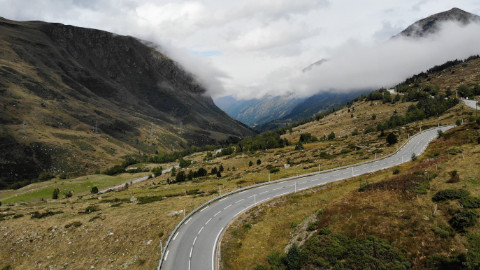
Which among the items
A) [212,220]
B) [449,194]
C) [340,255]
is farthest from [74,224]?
[449,194]

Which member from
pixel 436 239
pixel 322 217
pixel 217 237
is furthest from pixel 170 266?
pixel 436 239

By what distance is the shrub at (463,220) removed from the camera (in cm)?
1973

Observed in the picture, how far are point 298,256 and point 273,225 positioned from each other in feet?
31.3

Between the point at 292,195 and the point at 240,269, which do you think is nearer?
the point at 240,269

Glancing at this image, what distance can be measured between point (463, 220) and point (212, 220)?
86.3 ft

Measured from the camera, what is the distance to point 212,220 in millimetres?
35219

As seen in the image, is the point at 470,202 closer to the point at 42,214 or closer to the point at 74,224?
the point at 74,224

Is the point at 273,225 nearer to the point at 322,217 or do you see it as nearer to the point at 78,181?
the point at 322,217

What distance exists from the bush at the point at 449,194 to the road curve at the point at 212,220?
21491mm

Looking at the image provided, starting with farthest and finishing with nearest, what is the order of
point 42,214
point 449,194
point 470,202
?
point 42,214, point 449,194, point 470,202

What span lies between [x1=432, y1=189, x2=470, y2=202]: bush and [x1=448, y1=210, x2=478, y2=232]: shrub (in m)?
3.33

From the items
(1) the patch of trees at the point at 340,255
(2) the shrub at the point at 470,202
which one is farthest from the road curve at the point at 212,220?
(2) the shrub at the point at 470,202

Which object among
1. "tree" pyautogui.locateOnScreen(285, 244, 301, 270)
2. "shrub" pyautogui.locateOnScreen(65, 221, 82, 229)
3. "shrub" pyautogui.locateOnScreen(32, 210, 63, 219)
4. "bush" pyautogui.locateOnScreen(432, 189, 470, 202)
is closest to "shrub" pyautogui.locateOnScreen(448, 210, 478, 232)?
"bush" pyautogui.locateOnScreen(432, 189, 470, 202)

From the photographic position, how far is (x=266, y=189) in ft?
159
